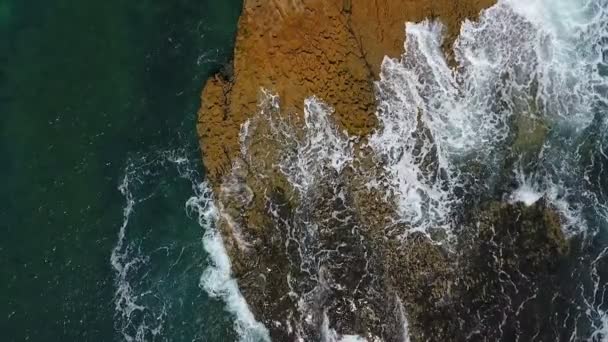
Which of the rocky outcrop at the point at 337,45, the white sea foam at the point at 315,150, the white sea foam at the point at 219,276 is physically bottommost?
the white sea foam at the point at 219,276

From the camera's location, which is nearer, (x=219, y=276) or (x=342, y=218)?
(x=342, y=218)

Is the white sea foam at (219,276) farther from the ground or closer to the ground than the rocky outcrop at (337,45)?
closer to the ground

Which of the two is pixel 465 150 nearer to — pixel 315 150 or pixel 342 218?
pixel 342 218

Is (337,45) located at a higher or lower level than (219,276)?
higher

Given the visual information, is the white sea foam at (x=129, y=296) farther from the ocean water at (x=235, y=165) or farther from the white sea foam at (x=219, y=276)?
the white sea foam at (x=219, y=276)

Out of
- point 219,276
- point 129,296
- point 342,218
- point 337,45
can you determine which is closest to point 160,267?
point 129,296

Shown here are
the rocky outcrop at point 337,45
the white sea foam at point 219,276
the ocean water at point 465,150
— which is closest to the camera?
the rocky outcrop at point 337,45

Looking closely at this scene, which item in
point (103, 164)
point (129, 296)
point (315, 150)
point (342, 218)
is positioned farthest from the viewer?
point (103, 164)

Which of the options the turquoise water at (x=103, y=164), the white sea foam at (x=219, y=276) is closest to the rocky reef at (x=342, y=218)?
the white sea foam at (x=219, y=276)
